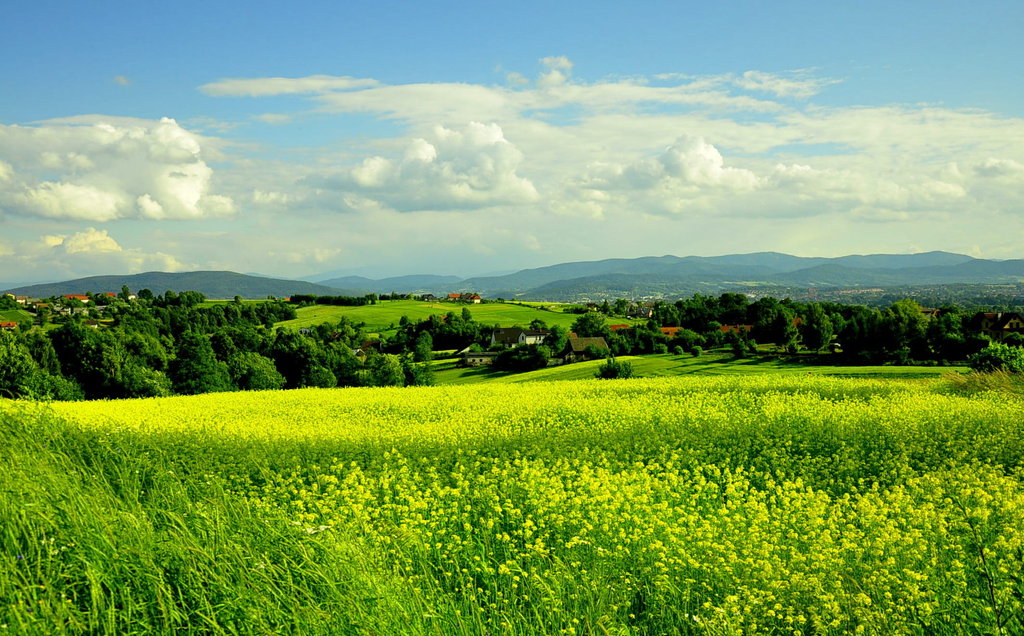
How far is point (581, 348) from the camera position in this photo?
85062 millimetres

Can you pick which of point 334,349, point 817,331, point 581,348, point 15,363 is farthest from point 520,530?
point 817,331

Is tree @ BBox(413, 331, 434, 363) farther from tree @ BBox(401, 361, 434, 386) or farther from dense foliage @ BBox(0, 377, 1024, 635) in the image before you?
dense foliage @ BBox(0, 377, 1024, 635)

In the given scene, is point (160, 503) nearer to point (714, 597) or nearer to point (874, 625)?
point (714, 597)

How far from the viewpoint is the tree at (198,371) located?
52931 millimetres

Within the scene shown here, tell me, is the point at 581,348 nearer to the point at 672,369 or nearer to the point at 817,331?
the point at 672,369

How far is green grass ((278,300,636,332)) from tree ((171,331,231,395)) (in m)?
67.8

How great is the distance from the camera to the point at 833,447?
14.0 metres

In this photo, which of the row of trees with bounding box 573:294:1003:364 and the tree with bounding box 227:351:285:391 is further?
the row of trees with bounding box 573:294:1003:364

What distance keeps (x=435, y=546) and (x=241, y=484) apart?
5.16 m

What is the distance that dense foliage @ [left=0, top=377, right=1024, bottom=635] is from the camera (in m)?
5.14

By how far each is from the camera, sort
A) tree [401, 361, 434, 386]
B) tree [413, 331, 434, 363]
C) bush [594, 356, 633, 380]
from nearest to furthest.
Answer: bush [594, 356, 633, 380]
tree [401, 361, 434, 386]
tree [413, 331, 434, 363]

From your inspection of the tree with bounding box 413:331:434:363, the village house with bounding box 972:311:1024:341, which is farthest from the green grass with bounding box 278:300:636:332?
the village house with bounding box 972:311:1024:341

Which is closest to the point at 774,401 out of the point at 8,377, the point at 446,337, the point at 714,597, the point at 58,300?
the point at 714,597

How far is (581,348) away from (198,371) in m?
47.6
